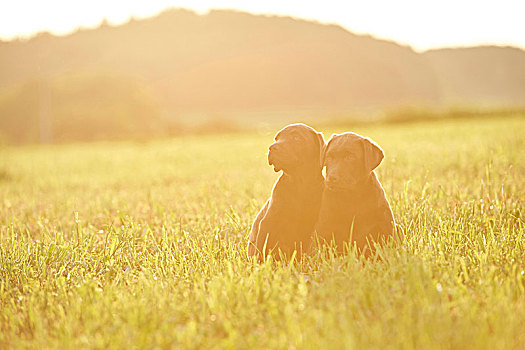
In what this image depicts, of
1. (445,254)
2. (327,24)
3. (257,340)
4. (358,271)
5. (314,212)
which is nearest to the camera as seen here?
(257,340)

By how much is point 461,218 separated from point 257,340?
2777 millimetres

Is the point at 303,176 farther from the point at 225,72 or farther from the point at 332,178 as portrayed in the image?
the point at 225,72

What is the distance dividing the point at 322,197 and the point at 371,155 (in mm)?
554

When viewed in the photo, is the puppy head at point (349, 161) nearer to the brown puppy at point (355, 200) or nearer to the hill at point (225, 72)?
the brown puppy at point (355, 200)

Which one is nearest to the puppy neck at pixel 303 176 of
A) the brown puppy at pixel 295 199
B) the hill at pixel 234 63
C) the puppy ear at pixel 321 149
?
the brown puppy at pixel 295 199

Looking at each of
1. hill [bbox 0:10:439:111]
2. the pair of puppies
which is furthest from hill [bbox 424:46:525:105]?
the pair of puppies

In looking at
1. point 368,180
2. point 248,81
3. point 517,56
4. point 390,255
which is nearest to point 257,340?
point 390,255

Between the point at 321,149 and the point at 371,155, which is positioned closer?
the point at 371,155

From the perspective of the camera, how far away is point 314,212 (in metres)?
3.83

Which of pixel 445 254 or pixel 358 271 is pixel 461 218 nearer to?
pixel 445 254

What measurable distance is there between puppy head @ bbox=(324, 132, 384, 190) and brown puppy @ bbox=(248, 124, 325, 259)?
206 millimetres

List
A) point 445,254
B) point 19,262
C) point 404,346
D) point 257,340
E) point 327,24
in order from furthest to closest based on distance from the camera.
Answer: point 327,24
point 19,262
point 445,254
point 257,340
point 404,346

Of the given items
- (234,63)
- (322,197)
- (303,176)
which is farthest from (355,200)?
(234,63)

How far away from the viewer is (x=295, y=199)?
3.75 metres
